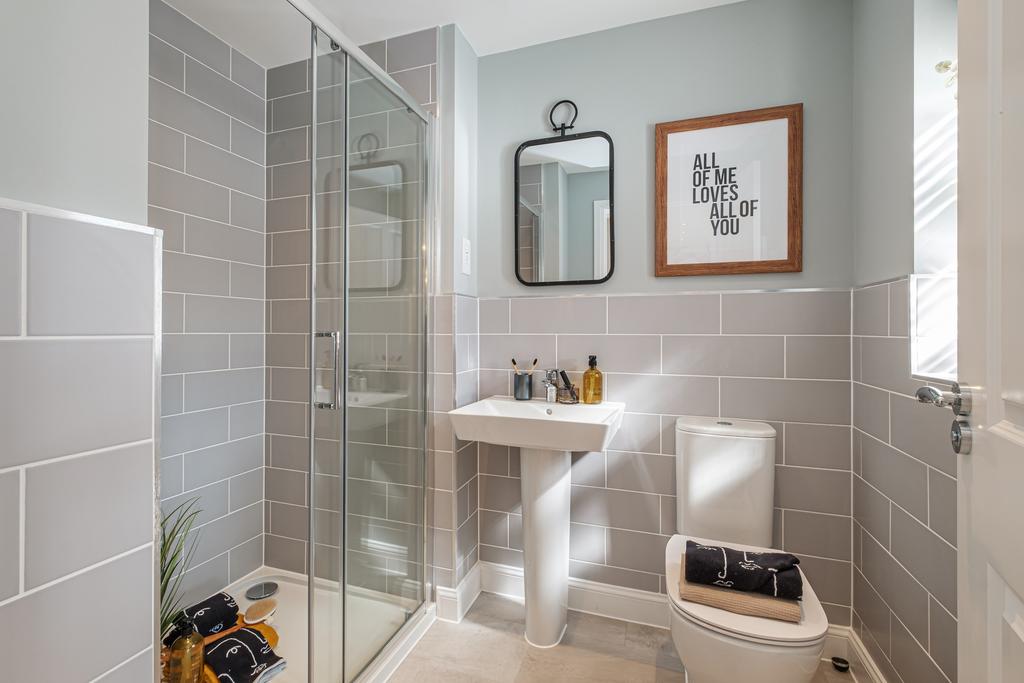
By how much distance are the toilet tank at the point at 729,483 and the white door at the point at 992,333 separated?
2.98 ft

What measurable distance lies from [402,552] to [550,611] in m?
0.60

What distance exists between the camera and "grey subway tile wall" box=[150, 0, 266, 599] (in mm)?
1823

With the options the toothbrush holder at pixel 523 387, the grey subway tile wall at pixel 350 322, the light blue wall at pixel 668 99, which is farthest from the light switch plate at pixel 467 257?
the toothbrush holder at pixel 523 387

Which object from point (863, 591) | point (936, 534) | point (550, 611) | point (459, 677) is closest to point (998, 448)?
point (936, 534)

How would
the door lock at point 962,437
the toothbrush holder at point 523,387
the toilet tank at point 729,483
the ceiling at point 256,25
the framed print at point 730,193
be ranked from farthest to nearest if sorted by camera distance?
1. the toothbrush holder at point 523,387
2. the ceiling at point 256,25
3. the framed print at point 730,193
4. the toilet tank at point 729,483
5. the door lock at point 962,437

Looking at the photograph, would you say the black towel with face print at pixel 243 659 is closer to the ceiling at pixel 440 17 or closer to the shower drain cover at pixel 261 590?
the shower drain cover at pixel 261 590

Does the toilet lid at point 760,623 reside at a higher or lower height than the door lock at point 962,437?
lower

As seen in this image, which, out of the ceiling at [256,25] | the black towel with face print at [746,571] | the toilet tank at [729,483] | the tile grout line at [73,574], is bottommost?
the black towel with face print at [746,571]

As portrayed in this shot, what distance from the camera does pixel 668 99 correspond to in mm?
1824

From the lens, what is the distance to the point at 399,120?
5.52ft

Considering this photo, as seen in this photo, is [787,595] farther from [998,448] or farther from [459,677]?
[459,677]

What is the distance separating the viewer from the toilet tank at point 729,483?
156 cm

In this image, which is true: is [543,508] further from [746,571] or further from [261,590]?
[261,590]

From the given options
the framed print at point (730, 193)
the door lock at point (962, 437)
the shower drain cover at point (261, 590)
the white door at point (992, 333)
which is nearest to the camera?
the white door at point (992, 333)
